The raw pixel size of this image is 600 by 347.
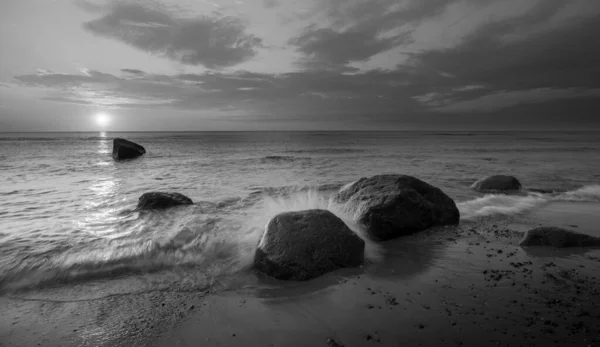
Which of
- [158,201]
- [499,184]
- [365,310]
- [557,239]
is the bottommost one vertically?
[365,310]

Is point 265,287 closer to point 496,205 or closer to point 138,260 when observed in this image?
Result: point 138,260

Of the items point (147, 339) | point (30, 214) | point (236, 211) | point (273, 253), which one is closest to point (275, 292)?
point (273, 253)

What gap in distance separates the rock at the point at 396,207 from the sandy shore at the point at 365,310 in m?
1.48

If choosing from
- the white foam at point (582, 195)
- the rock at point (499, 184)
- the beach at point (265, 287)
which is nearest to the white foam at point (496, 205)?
the beach at point (265, 287)

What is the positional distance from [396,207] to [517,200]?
6260mm

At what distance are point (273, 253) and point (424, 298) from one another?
239cm

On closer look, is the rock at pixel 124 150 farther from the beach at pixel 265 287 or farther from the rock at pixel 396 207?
the rock at pixel 396 207

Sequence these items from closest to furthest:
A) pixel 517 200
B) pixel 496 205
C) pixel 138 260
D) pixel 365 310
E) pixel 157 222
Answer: pixel 365 310, pixel 138 260, pixel 157 222, pixel 496 205, pixel 517 200

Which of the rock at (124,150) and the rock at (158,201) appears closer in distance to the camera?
the rock at (158,201)

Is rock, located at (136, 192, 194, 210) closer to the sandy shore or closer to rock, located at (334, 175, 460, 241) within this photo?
the sandy shore

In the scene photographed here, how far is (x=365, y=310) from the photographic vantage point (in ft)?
12.8

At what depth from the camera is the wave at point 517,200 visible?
8.89 m

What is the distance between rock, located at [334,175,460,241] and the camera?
22.5ft

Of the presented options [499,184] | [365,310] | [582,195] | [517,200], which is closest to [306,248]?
[365,310]
